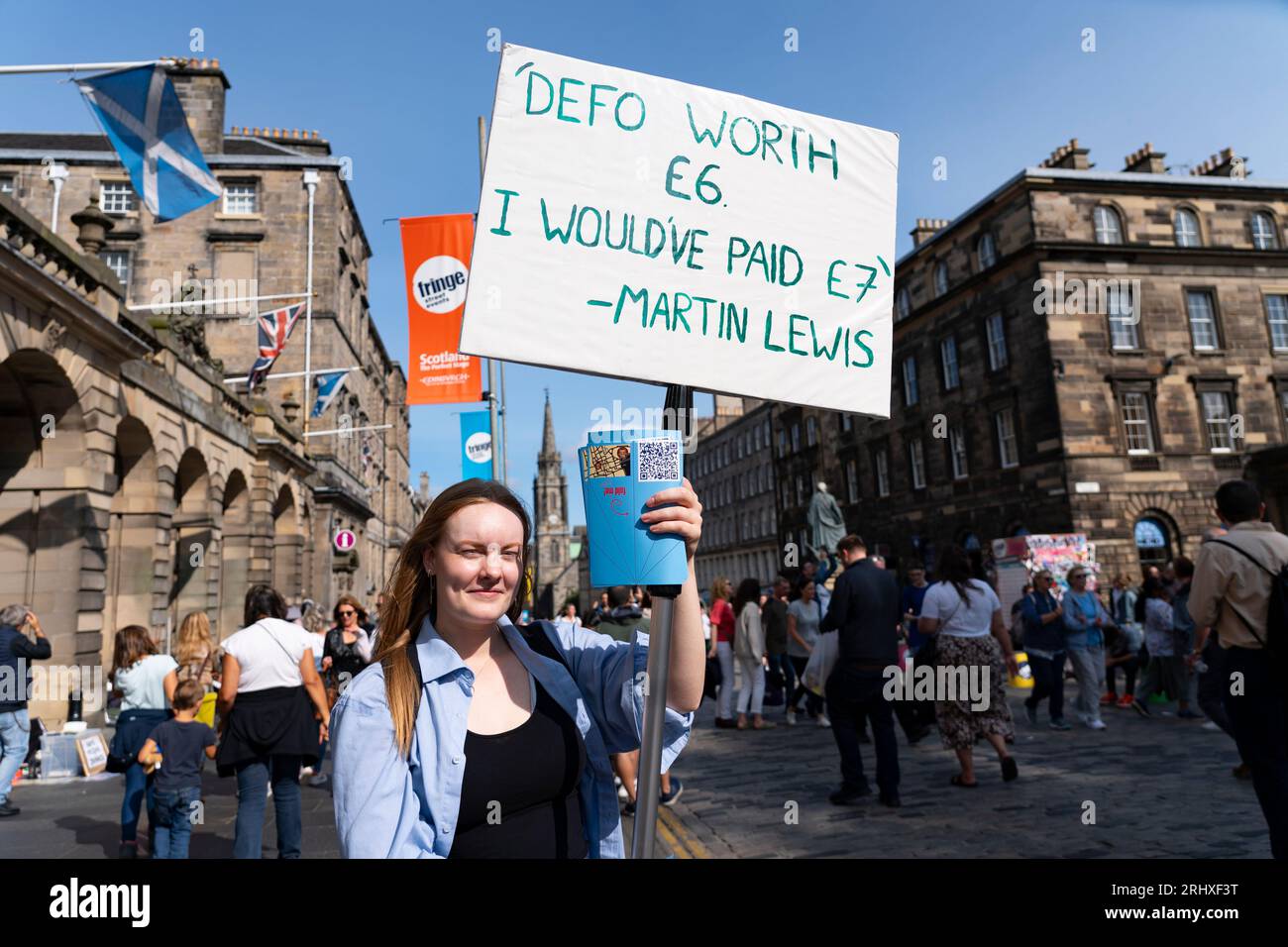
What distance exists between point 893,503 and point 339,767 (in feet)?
125

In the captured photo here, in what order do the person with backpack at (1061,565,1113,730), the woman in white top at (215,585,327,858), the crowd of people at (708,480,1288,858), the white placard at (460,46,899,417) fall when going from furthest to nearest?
the person with backpack at (1061,565,1113,730)
the woman in white top at (215,585,327,858)
the crowd of people at (708,480,1288,858)
the white placard at (460,46,899,417)

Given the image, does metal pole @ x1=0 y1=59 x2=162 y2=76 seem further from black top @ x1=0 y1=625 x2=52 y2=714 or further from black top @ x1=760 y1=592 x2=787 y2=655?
black top @ x1=760 y1=592 x2=787 y2=655

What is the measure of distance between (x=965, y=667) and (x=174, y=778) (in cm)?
630

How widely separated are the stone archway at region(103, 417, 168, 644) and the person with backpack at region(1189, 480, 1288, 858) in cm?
1609

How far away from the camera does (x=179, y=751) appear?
551cm

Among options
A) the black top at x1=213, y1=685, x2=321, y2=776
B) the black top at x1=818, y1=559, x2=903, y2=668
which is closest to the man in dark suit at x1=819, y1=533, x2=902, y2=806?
the black top at x1=818, y1=559, x2=903, y2=668

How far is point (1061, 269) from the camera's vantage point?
95.6 ft

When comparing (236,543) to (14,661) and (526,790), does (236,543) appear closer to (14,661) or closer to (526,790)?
(14,661)

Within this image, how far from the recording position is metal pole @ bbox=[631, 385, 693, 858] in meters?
1.77

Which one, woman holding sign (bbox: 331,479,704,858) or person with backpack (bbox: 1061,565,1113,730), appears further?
person with backpack (bbox: 1061,565,1113,730)

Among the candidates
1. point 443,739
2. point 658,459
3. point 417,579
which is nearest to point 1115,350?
point 658,459

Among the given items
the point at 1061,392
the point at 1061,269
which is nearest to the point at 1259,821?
the point at 1061,392
